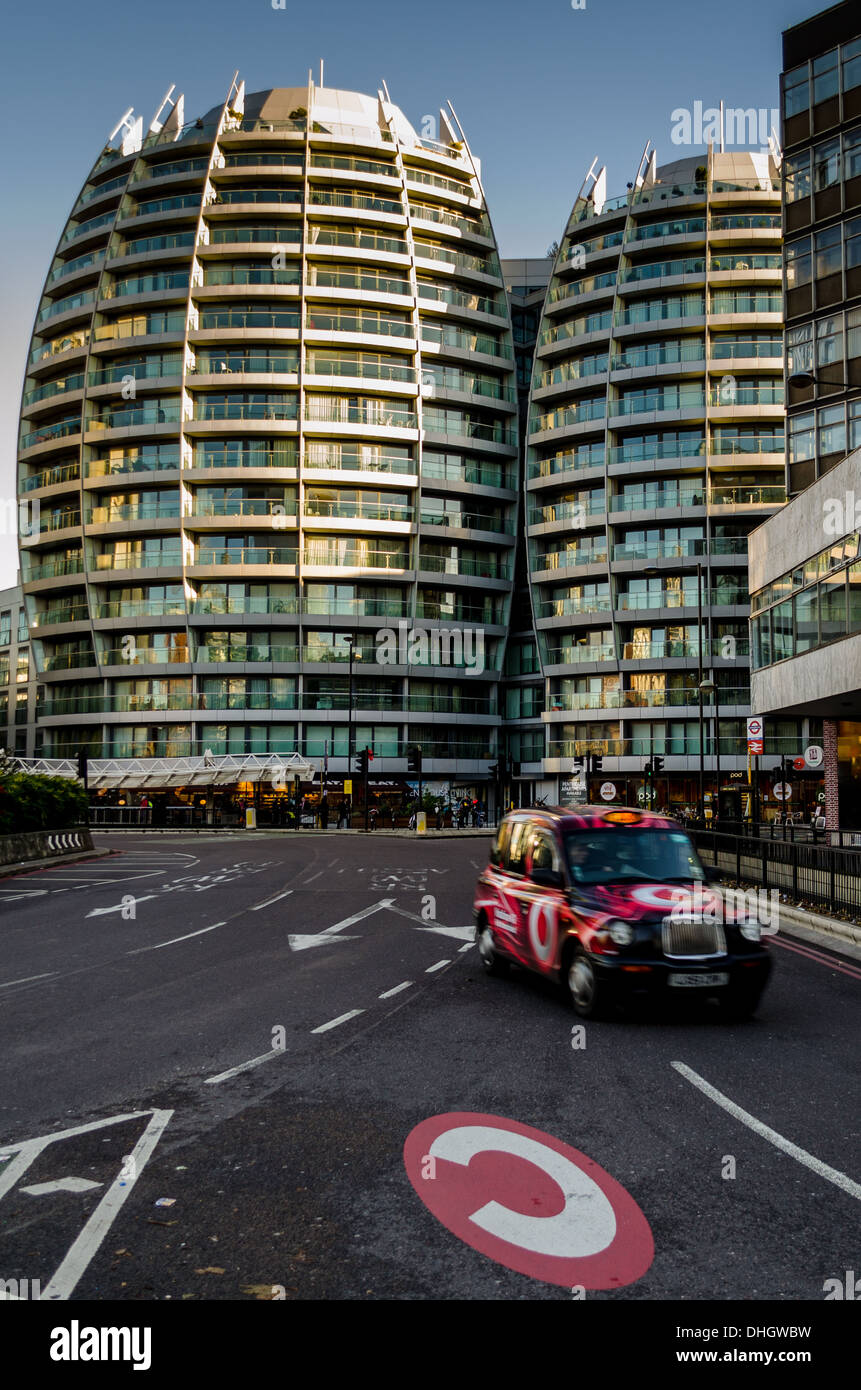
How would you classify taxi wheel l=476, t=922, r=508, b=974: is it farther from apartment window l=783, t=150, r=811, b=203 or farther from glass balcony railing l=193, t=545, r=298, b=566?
glass balcony railing l=193, t=545, r=298, b=566

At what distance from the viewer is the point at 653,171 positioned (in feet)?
231

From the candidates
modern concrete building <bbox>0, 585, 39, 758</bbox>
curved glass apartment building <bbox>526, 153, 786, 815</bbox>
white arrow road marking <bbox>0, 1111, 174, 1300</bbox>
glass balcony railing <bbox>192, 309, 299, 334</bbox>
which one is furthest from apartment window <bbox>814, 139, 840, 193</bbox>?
modern concrete building <bbox>0, 585, 39, 758</bbox>

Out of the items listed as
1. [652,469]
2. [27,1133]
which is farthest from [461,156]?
[27,1133]

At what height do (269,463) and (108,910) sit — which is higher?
(269,463)

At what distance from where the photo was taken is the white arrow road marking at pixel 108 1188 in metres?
3.92

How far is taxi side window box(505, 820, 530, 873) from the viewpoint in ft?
34.0

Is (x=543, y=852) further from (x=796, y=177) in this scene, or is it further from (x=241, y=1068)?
(x=796, y=177)

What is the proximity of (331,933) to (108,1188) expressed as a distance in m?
9.62

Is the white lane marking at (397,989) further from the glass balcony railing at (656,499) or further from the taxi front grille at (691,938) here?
the glass balcony railing at (656,499)

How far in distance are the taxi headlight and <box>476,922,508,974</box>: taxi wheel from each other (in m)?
2.76

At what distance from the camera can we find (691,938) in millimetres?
8289

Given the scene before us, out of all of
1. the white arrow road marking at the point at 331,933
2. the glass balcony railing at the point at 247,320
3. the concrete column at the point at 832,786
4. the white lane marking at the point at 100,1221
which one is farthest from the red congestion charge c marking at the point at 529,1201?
the glass balcony railing at the point at 247,320

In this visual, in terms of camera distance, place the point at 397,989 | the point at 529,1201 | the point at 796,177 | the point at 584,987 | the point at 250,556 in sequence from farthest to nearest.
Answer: the point at 250,556, the point at 796,177, the point at 397,989, the point at 584,987, the point at 529,1201

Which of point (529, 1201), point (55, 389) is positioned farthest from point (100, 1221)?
point (55, 389)
